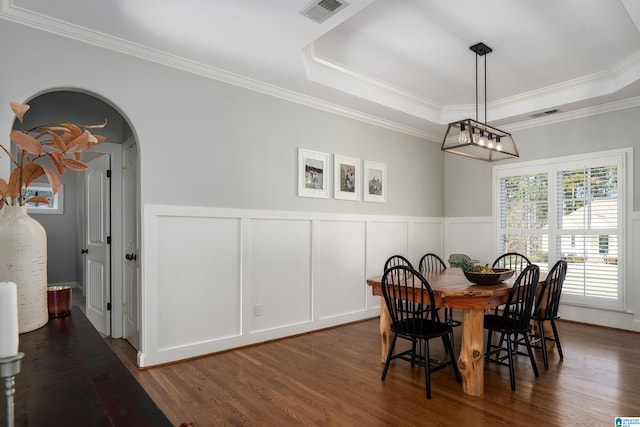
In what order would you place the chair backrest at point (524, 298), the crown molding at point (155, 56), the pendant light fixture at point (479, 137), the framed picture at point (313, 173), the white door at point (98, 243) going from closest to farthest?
the crown molding at point (155, 56), the chair backrest at point (524, 298), the pendant light fixture at point (479, 137), the white door at point (98, 243), the framed picture at point (313, 173)

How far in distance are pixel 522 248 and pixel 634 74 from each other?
2.45m

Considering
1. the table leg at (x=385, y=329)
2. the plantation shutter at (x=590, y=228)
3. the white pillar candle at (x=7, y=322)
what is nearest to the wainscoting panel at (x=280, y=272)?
the table leg at (x=385, y=329)

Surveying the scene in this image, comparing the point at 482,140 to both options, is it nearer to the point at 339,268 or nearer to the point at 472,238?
the point at 339,268

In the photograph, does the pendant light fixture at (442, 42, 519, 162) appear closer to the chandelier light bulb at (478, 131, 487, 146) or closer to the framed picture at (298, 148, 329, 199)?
the chandelier light bulb at (478, 131, 487, 146)

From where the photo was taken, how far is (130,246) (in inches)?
157

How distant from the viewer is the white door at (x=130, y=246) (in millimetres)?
3783

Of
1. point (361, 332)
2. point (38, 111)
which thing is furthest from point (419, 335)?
point (38, 111)

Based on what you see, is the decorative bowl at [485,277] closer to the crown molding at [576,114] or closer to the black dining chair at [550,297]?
the black dining chair at [550,297]

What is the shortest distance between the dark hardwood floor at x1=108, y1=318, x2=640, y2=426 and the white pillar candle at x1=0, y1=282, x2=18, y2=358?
1.96 meters

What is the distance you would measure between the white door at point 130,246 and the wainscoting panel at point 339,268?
192 centimetres

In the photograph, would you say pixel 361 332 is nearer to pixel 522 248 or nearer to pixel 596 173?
pixel 522 248

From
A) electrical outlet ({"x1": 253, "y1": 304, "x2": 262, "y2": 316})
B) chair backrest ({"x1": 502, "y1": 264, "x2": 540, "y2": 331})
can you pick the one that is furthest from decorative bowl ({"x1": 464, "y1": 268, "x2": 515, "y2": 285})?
electrical outlet ({"x1": 253, "y1": 304, "x2": 262, "y2": 316})

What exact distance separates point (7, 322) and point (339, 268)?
4.21 meters

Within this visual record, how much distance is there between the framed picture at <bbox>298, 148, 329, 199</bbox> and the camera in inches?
175
